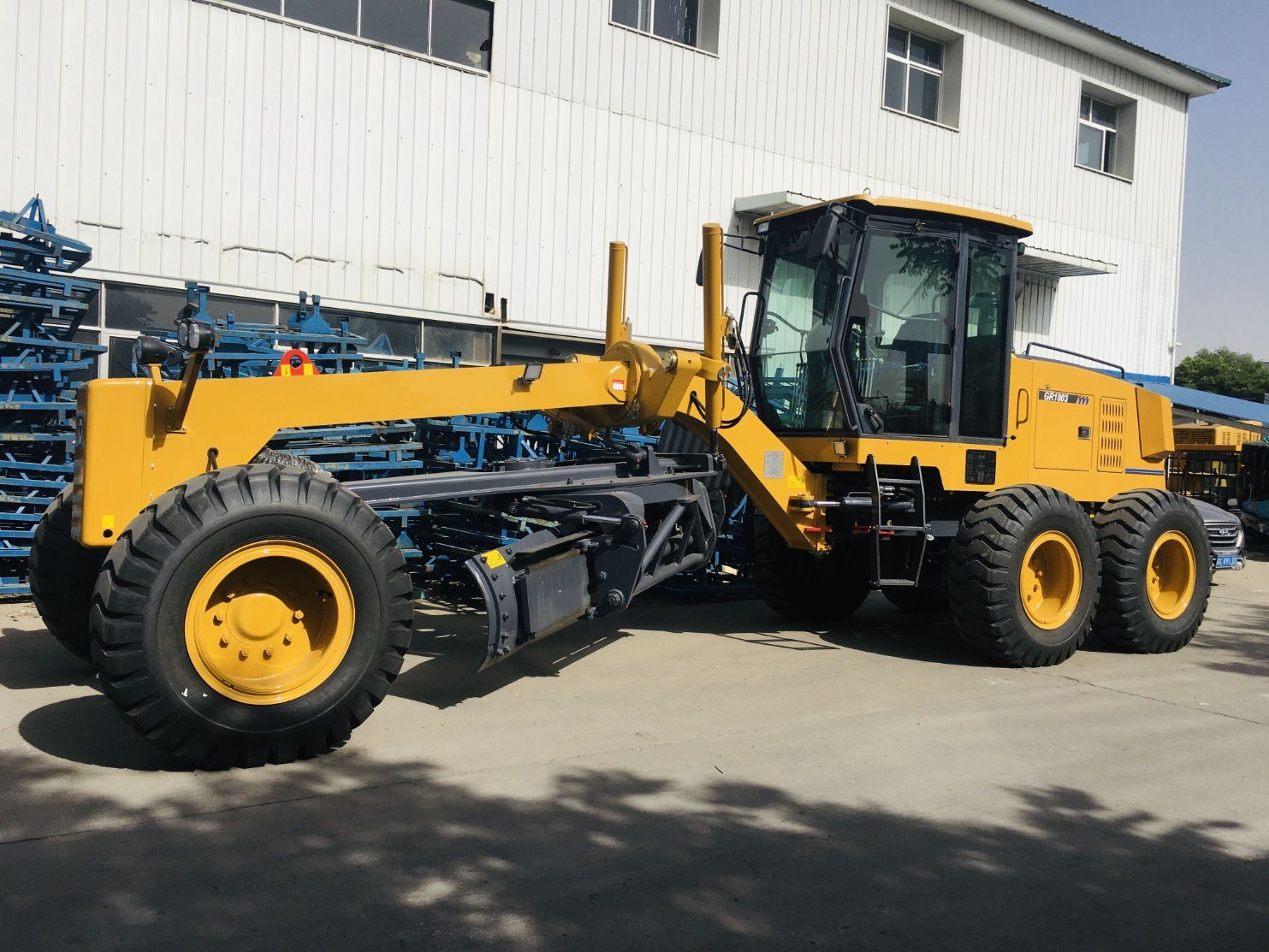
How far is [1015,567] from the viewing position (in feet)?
24.4

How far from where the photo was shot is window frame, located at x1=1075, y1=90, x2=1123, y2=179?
19125 mm

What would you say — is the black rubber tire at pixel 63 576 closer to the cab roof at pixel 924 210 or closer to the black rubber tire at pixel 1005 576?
the cab roof at pixel 924 210

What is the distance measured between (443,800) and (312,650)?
1033 mm

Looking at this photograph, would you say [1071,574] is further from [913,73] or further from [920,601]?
[913,73]

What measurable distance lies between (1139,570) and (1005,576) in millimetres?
1550

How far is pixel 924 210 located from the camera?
766cm

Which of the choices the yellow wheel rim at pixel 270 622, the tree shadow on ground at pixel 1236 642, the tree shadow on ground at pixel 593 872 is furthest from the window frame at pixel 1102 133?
the yellow wheel rim at pixel 270 622

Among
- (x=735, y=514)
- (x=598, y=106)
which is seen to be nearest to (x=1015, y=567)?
(x=735, y=514)

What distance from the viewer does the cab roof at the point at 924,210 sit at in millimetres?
7426

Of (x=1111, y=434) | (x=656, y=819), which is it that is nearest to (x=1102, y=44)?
(x=1111, y=434)

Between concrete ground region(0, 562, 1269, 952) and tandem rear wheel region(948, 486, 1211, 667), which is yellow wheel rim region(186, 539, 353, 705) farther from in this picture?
tandem rear wheel region(948, 486, 1211, 667)

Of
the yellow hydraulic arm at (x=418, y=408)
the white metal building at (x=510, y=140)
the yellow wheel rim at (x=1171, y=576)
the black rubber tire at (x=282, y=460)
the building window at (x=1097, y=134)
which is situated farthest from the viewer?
the building window at (x=1097, y=134)

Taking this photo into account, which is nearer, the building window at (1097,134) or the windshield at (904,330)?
the windshield at (904,330)

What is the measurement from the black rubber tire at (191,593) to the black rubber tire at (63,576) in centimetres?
123
